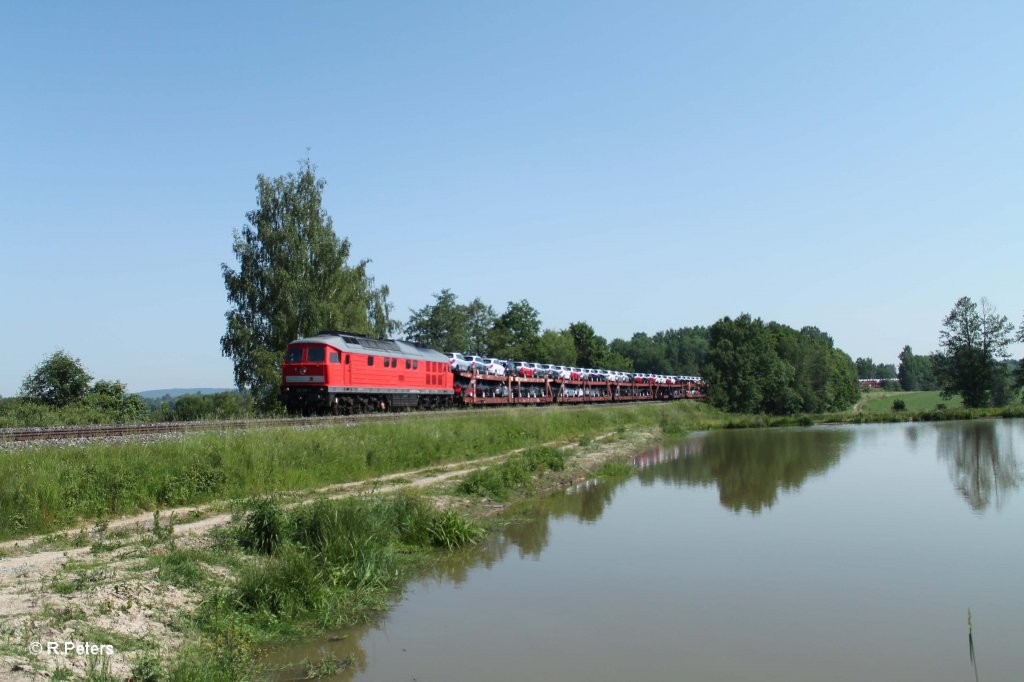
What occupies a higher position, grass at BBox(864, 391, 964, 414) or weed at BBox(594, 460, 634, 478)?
weed at BBox(594, 460, 634, 478)

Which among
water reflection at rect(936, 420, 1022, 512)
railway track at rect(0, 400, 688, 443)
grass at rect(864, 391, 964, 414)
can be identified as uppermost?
railway track at rect(0, 400, 688, 443)

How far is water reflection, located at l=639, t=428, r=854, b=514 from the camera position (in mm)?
24000

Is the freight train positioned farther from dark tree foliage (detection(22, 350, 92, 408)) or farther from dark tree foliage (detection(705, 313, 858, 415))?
dark tree foliage (detection(705, 313, 858, 415))

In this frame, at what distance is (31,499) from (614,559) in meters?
10.2

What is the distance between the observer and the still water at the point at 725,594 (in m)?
8.98

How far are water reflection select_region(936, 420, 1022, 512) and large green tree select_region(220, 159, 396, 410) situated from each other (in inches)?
1237

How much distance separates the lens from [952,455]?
111 ft

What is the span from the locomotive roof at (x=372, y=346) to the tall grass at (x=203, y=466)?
5.34 m

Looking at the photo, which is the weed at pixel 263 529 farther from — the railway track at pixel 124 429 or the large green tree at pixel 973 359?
the large green tree at pixel 973 359

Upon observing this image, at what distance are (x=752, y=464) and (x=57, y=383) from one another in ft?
107

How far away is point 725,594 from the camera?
466 inches

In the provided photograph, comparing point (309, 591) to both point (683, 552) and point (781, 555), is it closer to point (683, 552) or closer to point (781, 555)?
point (683, 552)

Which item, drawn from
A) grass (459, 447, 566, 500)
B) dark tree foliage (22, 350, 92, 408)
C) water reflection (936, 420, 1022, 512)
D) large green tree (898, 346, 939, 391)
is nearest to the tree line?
dark tree foliage (22, 350, 92, 408)

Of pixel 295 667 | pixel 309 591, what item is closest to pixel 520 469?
pixel 309 591
